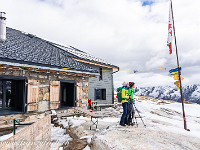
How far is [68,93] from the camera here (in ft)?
26.3

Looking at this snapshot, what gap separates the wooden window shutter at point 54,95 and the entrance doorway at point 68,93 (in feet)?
2.38

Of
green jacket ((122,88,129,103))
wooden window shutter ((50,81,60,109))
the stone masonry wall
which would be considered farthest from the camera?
wooden window shutter ((50,81,60,109))

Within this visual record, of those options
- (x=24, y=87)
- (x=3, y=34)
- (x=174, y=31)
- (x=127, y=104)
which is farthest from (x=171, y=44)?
(x=3, y=34)

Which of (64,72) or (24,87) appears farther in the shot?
(64,72)

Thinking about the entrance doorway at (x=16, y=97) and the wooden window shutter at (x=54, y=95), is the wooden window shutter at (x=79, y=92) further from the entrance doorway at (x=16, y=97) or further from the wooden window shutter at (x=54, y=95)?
the entrance doorway at (x=16, y=97)

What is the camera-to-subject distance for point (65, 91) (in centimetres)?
828

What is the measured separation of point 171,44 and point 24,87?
309 inches

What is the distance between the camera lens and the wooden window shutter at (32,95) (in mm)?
5769

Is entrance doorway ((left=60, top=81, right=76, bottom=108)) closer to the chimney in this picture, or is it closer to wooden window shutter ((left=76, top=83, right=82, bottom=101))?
wooden window shutter ((left=76, top=83, right=82, bottom=101))

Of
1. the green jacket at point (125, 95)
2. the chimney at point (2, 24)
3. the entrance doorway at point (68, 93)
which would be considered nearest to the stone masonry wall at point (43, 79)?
the entrance doorway at point (68, 93)

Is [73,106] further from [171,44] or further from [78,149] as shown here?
[171,44]

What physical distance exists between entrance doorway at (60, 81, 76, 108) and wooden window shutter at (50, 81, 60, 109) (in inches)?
Answer: 28.5

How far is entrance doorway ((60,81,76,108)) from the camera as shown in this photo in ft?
25.0

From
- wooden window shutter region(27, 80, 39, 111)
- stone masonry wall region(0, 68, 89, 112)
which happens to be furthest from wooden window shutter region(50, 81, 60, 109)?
wooden window shutter region(27, 80, 39, 111)
